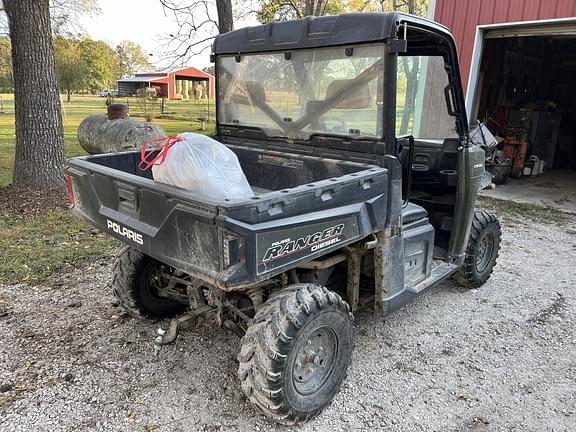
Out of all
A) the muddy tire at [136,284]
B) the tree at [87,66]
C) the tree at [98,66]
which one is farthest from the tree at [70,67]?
the muddy tire at [136,284]

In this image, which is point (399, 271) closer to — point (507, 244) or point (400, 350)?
point (400, 350)

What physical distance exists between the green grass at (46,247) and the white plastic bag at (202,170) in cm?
249

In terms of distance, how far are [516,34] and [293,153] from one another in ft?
22.7

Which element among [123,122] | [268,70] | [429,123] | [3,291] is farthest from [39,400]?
[123,122]

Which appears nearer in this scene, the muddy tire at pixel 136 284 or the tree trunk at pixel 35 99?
the muddy tire at pixel 136 284

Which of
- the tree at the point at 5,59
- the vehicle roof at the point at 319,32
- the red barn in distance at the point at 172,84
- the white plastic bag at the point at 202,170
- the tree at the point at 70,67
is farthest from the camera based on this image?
the tree at the point at 70,67

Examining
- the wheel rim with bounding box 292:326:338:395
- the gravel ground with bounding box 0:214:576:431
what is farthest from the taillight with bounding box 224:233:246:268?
the gravel ground with bounding box 0:214:576:431

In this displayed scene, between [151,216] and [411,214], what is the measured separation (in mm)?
1820

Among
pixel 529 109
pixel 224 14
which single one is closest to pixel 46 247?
pixel 224 14

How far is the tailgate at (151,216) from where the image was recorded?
7.11 feet

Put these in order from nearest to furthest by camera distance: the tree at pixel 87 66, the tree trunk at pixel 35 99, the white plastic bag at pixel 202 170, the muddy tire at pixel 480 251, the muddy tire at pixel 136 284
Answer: the white plastic bag at pixel 202 170
the muddy tire at pixel 136 284
the muddy tire at pixel 480 251
the tree trunk at pixel 35 99
the tree at pixel 87 66

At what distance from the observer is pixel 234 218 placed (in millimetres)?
2062

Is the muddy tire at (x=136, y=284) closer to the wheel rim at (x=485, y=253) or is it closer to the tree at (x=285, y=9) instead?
the wheel rim at (x=485, y=253)

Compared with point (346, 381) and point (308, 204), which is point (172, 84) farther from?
point (308, 204)
